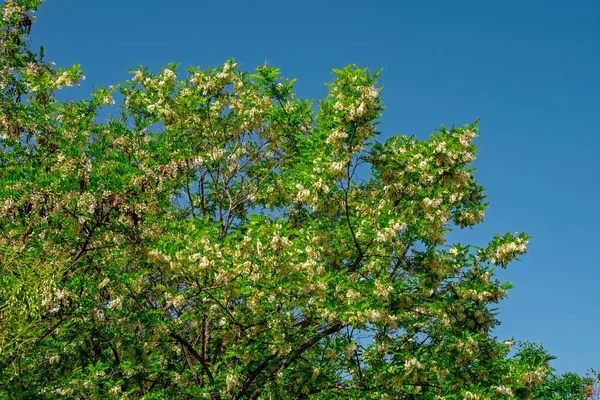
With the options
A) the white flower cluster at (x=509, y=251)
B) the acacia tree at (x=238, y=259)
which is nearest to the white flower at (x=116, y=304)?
the acacia tree at (x=238, y=259)


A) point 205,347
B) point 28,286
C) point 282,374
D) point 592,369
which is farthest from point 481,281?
point 592,369

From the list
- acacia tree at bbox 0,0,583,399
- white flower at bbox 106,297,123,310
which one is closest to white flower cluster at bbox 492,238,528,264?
acacia tree at bbox 0,0,583,399

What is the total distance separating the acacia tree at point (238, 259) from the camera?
987cm

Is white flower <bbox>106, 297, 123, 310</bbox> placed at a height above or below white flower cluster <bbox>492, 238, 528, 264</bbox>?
below

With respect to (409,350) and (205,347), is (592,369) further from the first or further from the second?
(205,347)

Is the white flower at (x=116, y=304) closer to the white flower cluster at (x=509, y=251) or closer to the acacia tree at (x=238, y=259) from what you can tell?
the acacia tree at (x=238, y=259)

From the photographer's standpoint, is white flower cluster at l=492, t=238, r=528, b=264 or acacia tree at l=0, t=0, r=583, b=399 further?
white flower cluster at l=492, t=238, r=528, b=264

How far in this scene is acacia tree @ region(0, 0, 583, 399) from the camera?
9.87 m

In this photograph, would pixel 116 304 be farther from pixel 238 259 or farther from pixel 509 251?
pixel 509 251

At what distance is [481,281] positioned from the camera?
1283 cm

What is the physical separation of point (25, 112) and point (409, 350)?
9.47 m

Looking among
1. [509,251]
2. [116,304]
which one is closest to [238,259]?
[116,304]

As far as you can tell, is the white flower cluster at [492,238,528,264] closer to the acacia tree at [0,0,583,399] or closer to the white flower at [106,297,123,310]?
the acacia tree at [0,0,583,399]

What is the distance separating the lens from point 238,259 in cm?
999
